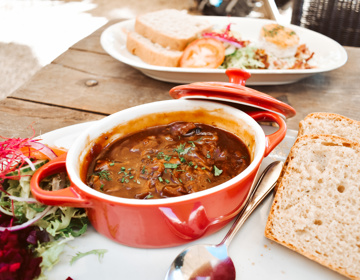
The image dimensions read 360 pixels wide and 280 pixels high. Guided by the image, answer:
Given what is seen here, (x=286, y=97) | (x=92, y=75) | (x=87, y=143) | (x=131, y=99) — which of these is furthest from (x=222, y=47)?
(x=87, y=143)

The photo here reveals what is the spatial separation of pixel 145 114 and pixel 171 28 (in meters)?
2.18

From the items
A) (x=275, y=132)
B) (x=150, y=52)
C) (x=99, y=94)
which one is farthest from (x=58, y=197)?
(x=150, y=52)

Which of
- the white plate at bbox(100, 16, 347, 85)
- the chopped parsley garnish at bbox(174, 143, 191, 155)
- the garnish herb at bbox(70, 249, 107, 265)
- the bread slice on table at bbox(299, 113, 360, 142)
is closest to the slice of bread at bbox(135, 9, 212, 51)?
the white plate at bbox(100, 16, 347, 85)

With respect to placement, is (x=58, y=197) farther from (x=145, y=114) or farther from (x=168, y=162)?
(x=145, y=114)

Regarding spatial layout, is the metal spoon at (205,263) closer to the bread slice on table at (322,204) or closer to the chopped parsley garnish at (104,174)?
the bread slice on table at (322,204)

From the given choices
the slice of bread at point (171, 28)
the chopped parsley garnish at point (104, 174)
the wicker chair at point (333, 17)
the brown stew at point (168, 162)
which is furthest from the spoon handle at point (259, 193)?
the wicker chair at point (333, 17)

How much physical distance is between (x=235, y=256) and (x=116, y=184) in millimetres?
681

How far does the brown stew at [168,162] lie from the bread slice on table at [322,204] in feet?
0.91

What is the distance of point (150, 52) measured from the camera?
368 centimetres

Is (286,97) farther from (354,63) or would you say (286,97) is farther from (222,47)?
(354,63)

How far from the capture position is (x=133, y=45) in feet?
12.7

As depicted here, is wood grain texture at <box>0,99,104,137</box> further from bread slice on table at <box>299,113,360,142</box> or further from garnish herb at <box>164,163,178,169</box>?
bread slice on table at <box>299,113,360,142</box>

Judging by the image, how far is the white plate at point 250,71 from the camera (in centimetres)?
304

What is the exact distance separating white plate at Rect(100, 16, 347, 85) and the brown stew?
1.01m
